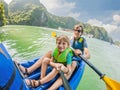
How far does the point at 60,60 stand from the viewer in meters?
4.60

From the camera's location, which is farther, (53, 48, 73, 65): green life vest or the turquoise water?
the turquoise water

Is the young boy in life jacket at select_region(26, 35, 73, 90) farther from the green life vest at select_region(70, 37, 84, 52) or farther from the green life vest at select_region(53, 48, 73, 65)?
the green life vest at select_region(70, 37, 84, 52)

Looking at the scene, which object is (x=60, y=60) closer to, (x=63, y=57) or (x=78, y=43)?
(x=63, y=57)

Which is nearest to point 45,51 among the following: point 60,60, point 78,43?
point 78,43

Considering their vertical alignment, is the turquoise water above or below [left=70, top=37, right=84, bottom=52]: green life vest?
below

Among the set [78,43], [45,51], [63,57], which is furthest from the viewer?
[45,51]

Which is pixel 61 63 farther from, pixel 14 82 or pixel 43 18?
pixel 43 18

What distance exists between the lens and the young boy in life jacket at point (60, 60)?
→ 4312 millimetres

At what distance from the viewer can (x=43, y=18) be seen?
131m

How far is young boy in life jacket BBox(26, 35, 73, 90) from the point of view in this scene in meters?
4.31

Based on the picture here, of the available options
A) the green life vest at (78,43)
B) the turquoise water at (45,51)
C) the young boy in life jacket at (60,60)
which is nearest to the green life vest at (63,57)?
the young boy in life jacket at (60,60)

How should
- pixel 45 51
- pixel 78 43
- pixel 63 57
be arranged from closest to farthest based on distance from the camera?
pixel 63 57 < pixel 78 43 < pixel 45 51

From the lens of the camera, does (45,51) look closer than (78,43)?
No

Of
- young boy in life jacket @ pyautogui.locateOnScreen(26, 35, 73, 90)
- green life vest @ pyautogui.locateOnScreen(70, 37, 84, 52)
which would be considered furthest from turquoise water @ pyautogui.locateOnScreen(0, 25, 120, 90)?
young boy in life jacket @ pyautogui.locateOnScreen(26, 35, 73, 90)
